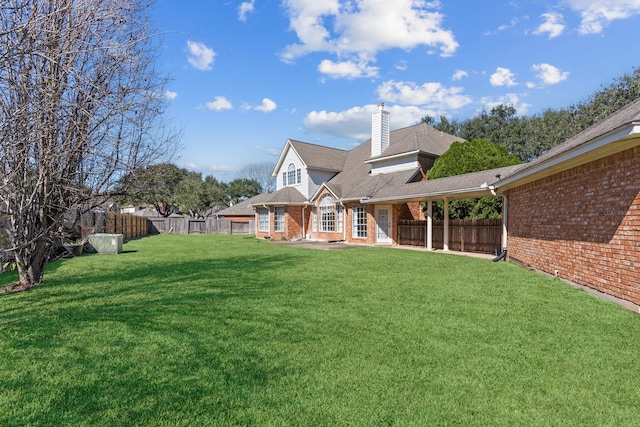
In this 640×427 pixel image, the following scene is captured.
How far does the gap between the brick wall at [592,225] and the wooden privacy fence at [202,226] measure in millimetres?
30561

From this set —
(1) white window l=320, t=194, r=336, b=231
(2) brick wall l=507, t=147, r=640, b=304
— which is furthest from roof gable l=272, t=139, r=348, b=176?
(2) brick wall l=507, t=147, r=640, b=304

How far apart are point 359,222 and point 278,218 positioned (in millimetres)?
7101

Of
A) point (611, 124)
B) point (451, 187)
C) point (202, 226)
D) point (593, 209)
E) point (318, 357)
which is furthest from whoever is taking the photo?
point (202, 226)

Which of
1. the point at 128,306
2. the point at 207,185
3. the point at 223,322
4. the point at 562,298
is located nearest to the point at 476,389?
the point at 223,322

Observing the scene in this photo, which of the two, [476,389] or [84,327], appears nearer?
[476,389]

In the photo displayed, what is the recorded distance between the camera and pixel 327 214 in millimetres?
22641

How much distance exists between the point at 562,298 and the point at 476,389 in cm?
444

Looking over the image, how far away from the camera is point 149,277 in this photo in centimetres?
889

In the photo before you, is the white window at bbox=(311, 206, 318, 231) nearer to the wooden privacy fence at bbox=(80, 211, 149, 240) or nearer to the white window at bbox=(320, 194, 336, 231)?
the white window at bbox=(320, 194, 336, 231)

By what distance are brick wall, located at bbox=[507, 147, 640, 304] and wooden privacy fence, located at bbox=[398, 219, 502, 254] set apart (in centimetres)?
446

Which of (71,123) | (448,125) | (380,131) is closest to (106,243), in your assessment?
(71,123)

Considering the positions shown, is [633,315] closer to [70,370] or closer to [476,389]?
[476,389]

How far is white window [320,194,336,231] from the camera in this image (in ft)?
72.8

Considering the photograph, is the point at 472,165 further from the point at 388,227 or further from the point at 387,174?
the point at 388,227
